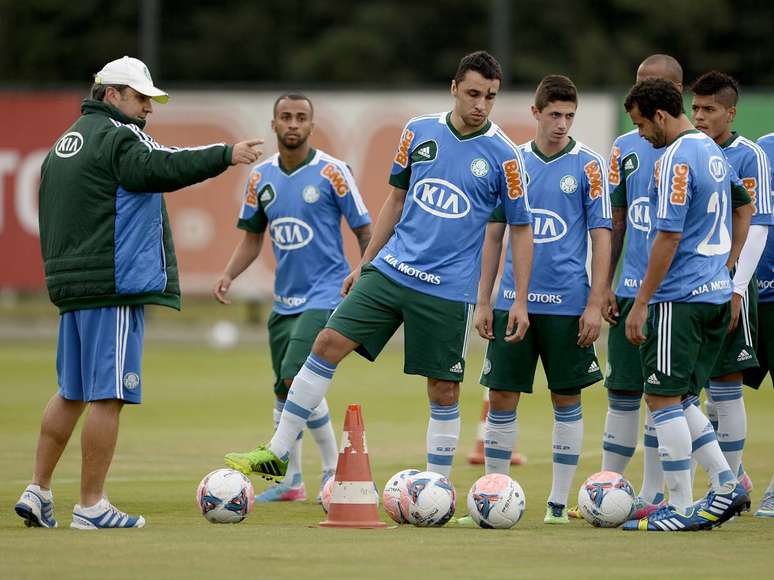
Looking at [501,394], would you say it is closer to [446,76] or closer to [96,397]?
[96,397]

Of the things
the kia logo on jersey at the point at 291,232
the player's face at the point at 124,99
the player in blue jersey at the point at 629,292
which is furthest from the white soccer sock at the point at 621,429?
the player's face at the point at 124,99

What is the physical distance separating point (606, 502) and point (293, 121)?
3.78 meters

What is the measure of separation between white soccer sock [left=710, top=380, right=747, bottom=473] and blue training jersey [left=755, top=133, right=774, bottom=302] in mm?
608

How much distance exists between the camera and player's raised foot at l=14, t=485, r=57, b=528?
904 centimetres

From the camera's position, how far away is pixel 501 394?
10.1 metres

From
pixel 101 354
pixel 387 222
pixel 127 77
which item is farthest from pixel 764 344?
pixel 127 77

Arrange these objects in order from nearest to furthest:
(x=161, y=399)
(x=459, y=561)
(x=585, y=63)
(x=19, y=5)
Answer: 1. (x=459, y=561)
2. (x=161, y=399)
3. (x=585, y=63)
4. (x=19, y=5)

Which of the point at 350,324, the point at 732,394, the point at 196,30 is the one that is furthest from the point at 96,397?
the point at 196,30

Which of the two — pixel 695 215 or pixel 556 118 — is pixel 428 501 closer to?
pixel 695 215

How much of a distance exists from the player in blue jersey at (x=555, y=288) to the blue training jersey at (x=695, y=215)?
0.87m

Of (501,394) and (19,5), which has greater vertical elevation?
(19,5)

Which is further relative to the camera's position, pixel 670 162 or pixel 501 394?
pixel 501 394

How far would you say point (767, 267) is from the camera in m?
10.6

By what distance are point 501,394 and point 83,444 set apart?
8.78ft
